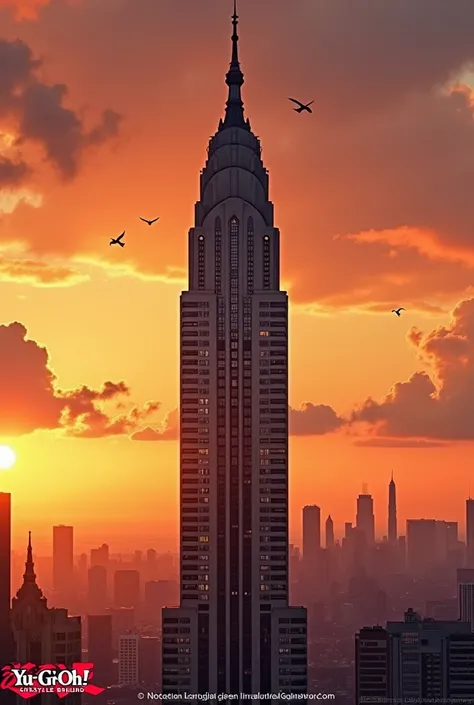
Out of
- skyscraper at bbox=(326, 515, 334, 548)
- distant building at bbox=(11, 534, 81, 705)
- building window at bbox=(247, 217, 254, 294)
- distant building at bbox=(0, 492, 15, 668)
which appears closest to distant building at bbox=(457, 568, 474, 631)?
skyscraper at bbox=(326, 515, 334, 548)

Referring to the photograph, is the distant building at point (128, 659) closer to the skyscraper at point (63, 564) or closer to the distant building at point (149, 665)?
the distant building at point (149, 665)

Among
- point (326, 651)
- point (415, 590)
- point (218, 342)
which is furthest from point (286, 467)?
point (415, 590)

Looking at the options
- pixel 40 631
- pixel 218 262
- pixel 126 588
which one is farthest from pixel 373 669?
pixel 126 588

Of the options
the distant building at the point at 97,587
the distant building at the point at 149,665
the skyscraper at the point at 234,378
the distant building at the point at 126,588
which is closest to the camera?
the skyscraper at the point at 234,378

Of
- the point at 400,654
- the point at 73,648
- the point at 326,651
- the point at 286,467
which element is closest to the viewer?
the point at 73,648

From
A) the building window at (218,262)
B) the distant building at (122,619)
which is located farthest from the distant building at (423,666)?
the distant building at (122,619)

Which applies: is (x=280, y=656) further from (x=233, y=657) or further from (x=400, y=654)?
(x=400, y=654)

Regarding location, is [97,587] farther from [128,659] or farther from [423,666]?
[423,666]
